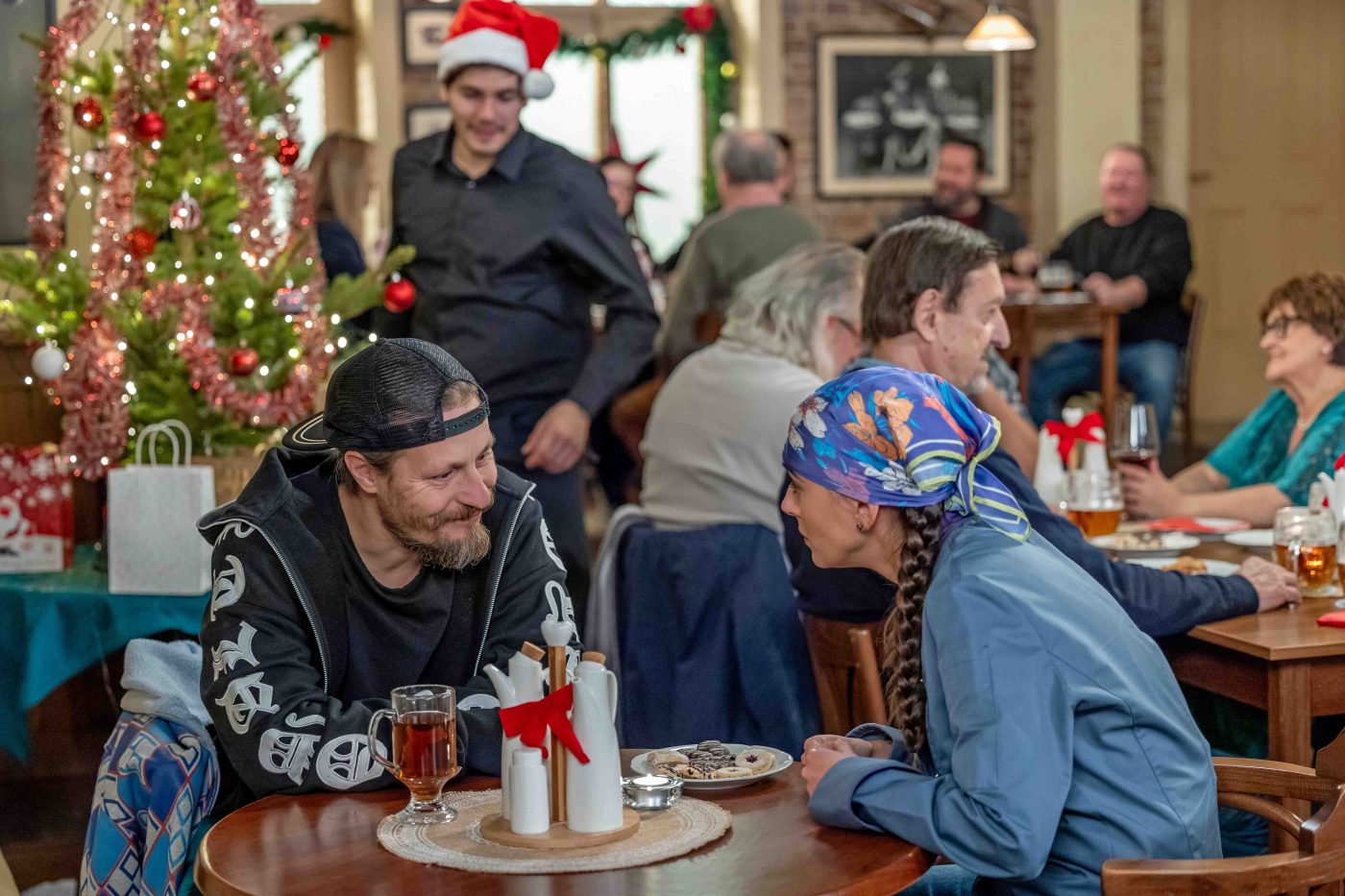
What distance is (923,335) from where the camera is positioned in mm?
2980

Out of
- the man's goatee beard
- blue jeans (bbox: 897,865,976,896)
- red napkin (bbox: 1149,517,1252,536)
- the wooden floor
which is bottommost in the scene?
the wooden floor

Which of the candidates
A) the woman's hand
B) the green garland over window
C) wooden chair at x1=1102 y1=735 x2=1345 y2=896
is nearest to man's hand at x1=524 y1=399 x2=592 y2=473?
the woman's hand

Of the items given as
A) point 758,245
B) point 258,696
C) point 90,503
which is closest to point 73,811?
point 90,503

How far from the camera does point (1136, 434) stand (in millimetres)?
3650

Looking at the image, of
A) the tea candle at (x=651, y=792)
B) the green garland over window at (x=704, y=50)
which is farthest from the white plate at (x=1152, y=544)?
the green garland over window at (x=704, y=50)

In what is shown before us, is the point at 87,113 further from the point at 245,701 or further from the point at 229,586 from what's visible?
the point at 245,701

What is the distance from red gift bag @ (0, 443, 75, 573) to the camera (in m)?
3.73

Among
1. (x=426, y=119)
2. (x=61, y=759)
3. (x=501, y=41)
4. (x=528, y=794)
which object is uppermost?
(x=426, y=119)

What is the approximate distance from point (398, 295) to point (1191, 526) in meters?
1.99

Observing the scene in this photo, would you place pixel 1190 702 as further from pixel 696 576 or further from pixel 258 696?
pixel 258 696

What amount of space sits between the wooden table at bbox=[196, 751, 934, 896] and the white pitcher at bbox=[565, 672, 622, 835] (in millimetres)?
110

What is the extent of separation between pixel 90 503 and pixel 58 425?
0.21 metres

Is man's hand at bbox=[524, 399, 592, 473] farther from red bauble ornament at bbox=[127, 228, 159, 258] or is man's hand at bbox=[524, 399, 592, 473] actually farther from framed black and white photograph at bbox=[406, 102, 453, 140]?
framed black and white photograph at bbox=[406, 102, 453, 140]

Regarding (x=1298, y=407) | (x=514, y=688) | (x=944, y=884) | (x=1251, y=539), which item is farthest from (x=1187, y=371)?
(x=514, y=688)
